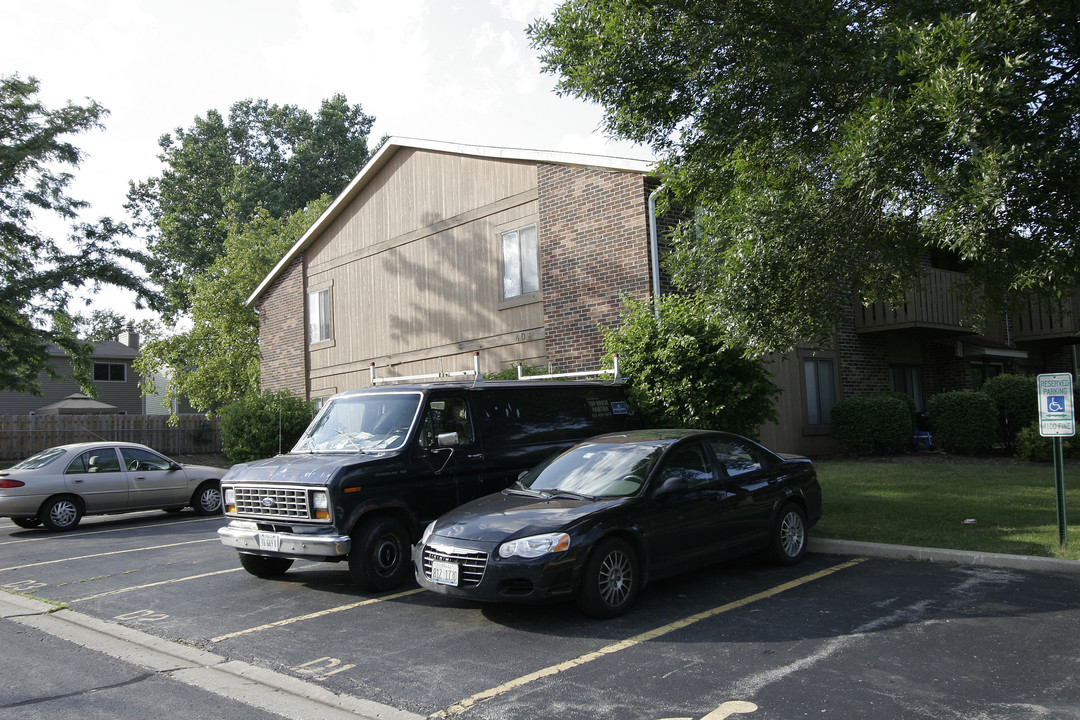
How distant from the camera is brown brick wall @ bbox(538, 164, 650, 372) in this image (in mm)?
14727

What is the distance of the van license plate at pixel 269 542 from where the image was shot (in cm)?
788

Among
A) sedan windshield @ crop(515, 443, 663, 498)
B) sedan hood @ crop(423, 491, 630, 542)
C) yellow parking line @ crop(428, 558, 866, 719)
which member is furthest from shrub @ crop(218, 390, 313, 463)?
yellow parking line @ crop(428, 558, 866, 719)

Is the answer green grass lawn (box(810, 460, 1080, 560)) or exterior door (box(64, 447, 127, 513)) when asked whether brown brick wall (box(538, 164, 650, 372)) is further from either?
exterior door (box(64, 447, 127, 513))

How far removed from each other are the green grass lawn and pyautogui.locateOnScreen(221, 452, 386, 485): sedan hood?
526cm

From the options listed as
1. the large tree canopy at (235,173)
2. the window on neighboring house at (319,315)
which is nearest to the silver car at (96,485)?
the window on neighboring house at (319,315)

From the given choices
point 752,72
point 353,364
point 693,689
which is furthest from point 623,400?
point 353,364

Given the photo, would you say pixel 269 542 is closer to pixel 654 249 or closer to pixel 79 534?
pixel 79 534

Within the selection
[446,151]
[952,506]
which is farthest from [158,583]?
[446,151]

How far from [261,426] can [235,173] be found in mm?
31761

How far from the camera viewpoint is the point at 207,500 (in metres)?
15.6

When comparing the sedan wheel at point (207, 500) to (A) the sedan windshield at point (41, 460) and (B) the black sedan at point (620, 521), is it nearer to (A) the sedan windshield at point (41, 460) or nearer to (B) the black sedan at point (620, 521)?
(A) the sedan windshield at point (41, 460)

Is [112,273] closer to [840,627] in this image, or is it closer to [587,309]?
[587,309]

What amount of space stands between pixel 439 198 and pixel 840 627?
14.9 meters

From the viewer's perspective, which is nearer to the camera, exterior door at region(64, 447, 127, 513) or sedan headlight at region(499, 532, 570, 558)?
sedan headlight at region(499, 532, 570, 558)
